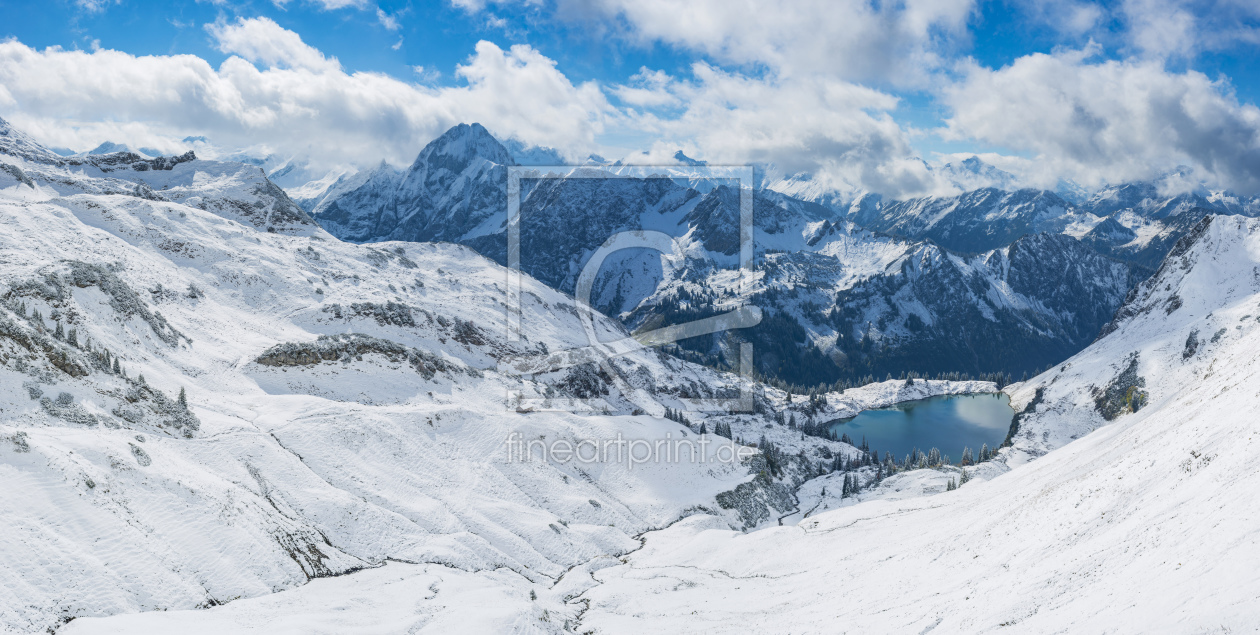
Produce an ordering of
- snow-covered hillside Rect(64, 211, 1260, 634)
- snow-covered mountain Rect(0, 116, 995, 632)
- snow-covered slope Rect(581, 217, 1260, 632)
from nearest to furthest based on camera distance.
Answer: snow-covered slope Rect(581, 217, 1260, 632), snow-covered hillside Rect(64, 211, 1260, 634), snow-covered mountain Rect(0, 116, 995, 632)

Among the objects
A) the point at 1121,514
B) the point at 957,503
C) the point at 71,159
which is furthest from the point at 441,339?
the point at 71,159

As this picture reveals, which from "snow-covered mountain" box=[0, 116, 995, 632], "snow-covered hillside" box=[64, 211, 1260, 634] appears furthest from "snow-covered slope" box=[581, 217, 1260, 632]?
"snow-covered mountain" box=[0, 116, 995, 632]

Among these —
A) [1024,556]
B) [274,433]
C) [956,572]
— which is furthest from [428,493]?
[1024,556]

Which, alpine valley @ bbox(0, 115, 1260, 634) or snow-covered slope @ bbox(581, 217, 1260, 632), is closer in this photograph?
snow-covered slope @ bbox(581, 217, 1260, 632)

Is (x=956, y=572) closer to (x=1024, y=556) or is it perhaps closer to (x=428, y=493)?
(x=1024, y=556)

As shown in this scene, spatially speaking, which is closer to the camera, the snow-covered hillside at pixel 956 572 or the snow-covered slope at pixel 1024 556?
the snow-covered slope at pixel 1024 556

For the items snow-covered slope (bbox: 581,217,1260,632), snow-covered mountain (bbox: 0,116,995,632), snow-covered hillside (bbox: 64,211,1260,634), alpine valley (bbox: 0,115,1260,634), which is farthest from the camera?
snow-covered mountain (bbox: 0,116,995,632)

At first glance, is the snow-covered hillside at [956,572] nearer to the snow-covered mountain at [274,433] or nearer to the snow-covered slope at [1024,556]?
the snow-covered slope at [1024,556]

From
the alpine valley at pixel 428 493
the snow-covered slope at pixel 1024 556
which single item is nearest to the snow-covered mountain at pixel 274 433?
the alpine valley at pixel 428 493

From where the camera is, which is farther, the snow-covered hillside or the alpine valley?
the alpine valley

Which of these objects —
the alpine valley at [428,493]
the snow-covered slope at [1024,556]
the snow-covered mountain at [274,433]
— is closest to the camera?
the snow-covered slope at [1024,556]

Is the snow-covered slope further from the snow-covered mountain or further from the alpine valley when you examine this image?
the snow-covered mountain

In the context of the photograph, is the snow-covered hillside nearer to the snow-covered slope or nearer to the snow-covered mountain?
the snow-covered slope
